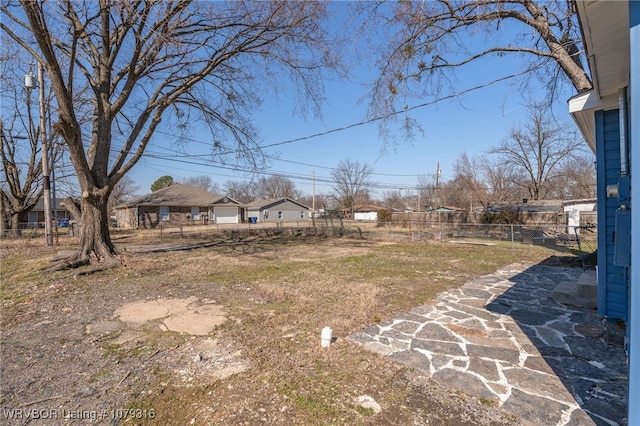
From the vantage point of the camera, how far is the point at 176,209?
97.4 feet

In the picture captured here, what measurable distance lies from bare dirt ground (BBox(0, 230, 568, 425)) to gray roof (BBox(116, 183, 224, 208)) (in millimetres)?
23783

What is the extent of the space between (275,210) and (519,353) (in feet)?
133

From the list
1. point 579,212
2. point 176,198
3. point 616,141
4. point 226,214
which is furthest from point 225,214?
point 616,141

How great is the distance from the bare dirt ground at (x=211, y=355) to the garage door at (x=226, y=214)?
89.5ft

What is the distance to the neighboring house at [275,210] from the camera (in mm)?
41000

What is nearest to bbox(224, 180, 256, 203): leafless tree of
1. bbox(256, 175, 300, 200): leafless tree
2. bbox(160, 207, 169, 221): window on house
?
bbox(256, 175, 300, 200): leafless tree

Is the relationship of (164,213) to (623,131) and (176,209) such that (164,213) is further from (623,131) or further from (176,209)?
(623,131)

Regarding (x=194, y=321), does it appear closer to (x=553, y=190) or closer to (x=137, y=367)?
(x=137, y=367)

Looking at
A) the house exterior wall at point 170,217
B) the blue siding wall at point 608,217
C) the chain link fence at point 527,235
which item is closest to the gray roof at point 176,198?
the house exterior wall at point 170,217

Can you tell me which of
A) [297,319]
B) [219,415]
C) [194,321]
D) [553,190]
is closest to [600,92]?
[297,319]

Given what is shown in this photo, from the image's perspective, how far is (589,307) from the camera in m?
4.44

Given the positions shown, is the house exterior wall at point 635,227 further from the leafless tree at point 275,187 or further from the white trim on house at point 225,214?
the leafless tree at point 275,187

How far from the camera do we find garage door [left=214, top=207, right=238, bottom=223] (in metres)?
33.5

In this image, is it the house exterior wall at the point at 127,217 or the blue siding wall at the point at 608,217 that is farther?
the house exterior wall at the point at 127,217
